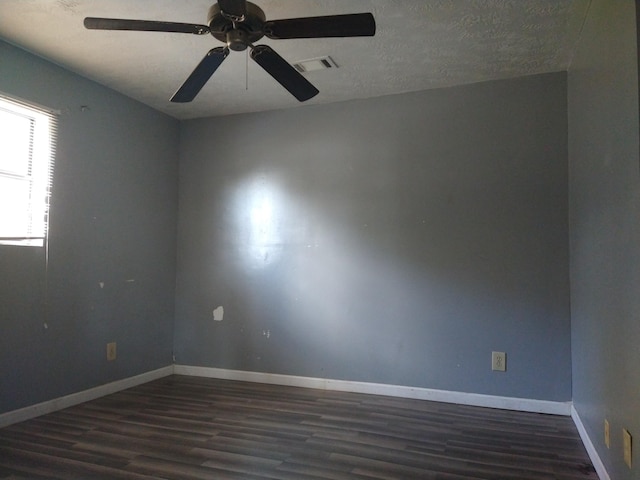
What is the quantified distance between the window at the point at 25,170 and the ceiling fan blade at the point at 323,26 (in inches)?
77.0

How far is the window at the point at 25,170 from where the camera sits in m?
2.74

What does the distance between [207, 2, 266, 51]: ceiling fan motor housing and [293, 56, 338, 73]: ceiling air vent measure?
106 centimetres

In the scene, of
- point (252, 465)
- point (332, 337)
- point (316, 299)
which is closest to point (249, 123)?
point (316, 299)

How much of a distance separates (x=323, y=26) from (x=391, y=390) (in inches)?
104

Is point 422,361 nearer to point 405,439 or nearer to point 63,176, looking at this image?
point 405,439

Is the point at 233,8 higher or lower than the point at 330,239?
higher

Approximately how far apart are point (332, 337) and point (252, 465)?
1.48 metres

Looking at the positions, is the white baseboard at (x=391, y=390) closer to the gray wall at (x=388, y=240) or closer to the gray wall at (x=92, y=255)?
the gray wall at (x=388, y=240)

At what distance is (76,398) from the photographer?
312 cm

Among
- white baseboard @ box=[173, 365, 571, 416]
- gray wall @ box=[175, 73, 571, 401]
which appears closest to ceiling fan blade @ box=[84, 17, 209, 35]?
gray wall @ box=[175, 73, 571, 401]

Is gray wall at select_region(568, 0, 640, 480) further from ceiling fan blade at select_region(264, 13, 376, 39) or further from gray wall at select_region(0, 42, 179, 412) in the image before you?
gray wall at select_region(0, 42, 179, 412)

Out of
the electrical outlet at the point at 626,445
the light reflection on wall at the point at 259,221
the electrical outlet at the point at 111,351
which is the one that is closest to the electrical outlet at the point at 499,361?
the electrical outlet at the point at 626,445

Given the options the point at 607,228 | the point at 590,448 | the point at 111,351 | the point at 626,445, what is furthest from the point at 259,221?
the point at 626,445

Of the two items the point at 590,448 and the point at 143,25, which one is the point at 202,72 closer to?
the point at 143,25
